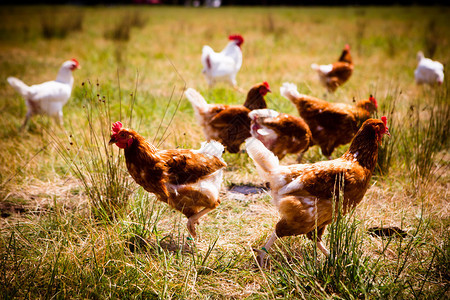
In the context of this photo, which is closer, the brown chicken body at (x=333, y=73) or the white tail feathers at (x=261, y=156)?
the white tail feathers at (x=261, y=156)

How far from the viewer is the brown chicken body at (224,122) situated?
3838 millimetres

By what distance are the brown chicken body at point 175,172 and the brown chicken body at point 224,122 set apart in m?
1.03

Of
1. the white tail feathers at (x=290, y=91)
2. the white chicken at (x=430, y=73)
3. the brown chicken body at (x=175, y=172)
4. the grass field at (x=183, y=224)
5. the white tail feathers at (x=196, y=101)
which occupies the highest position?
the white chicken at (x=430, y=73)

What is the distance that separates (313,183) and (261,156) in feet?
1.32

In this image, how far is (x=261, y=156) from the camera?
2.37 metres

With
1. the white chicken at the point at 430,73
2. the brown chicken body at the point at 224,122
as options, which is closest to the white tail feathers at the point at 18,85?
the brown chicken body at the point at 224,122

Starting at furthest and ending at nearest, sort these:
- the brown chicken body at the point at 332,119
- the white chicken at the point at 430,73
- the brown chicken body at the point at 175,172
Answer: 1. the white chicken at the point at 430,73
2. the brown chicken body at the point at 332,119
3. the brown chicken body at the point at 175,172

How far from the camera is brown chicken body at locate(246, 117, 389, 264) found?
2.28m

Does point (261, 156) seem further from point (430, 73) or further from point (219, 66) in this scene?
point (430, 73)

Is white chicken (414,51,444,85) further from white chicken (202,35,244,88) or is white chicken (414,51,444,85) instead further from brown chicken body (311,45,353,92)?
A: white chicken (202,35,244,88)

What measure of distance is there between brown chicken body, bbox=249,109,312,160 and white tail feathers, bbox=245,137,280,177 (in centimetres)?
109

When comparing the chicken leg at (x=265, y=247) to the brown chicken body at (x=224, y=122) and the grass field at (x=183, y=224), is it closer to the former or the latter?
the grass field at (x=183, y=224)

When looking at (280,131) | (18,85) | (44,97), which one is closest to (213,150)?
(280,131)

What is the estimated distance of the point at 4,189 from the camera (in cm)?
330
